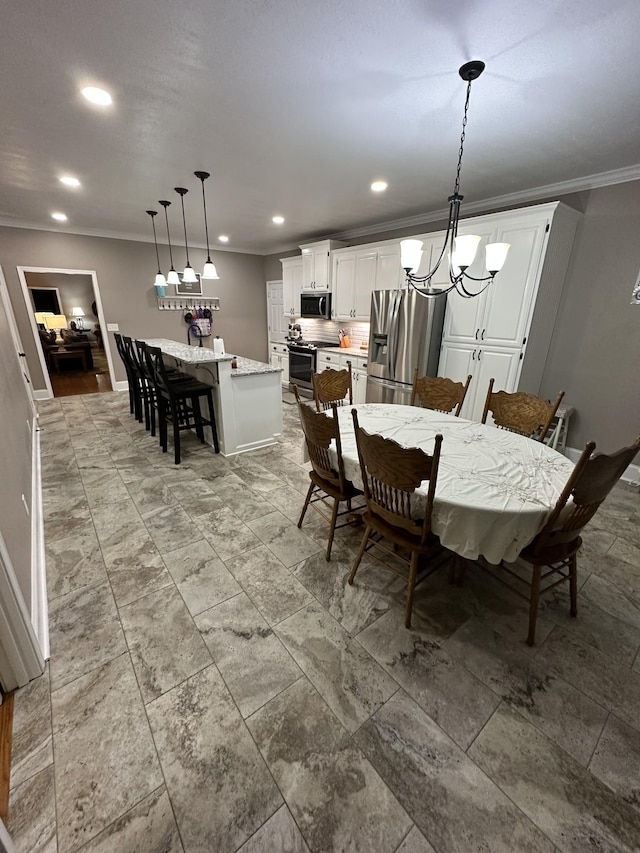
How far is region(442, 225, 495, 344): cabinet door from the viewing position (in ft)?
11.3

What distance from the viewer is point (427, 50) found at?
1570 millimetres

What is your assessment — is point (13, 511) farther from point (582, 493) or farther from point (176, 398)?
point (582, 493)

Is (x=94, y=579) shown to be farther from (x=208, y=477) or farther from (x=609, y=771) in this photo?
(x=609, y=771)

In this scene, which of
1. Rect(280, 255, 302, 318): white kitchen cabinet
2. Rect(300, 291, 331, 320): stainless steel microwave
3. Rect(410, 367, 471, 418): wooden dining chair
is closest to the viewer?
Rect(410, 367, 471, 418): wooden dining chair

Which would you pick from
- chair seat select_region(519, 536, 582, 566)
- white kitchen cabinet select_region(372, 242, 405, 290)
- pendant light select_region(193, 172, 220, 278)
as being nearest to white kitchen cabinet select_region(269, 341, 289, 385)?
pendant light select_region(193, 172, 220, 278)

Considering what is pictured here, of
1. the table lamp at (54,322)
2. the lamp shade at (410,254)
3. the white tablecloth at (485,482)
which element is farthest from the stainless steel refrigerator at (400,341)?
the table lamp at (54,322)

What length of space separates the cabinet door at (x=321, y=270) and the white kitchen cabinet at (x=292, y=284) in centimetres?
58

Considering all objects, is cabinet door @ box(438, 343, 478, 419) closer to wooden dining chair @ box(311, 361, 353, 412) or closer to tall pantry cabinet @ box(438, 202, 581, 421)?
tall pantry cabinet @ box(438, 202, 581, 421)

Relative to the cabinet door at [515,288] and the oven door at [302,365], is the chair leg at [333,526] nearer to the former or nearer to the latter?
the cabinet door at [515,288]

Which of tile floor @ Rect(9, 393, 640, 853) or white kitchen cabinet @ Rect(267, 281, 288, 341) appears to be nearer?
tile floor @ Rect(9, 393, 640, 853)

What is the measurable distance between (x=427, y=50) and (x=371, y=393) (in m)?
3.30

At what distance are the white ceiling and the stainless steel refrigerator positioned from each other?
3.65 feet

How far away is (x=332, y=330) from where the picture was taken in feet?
19.9

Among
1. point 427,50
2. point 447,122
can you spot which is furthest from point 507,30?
point 447,122
